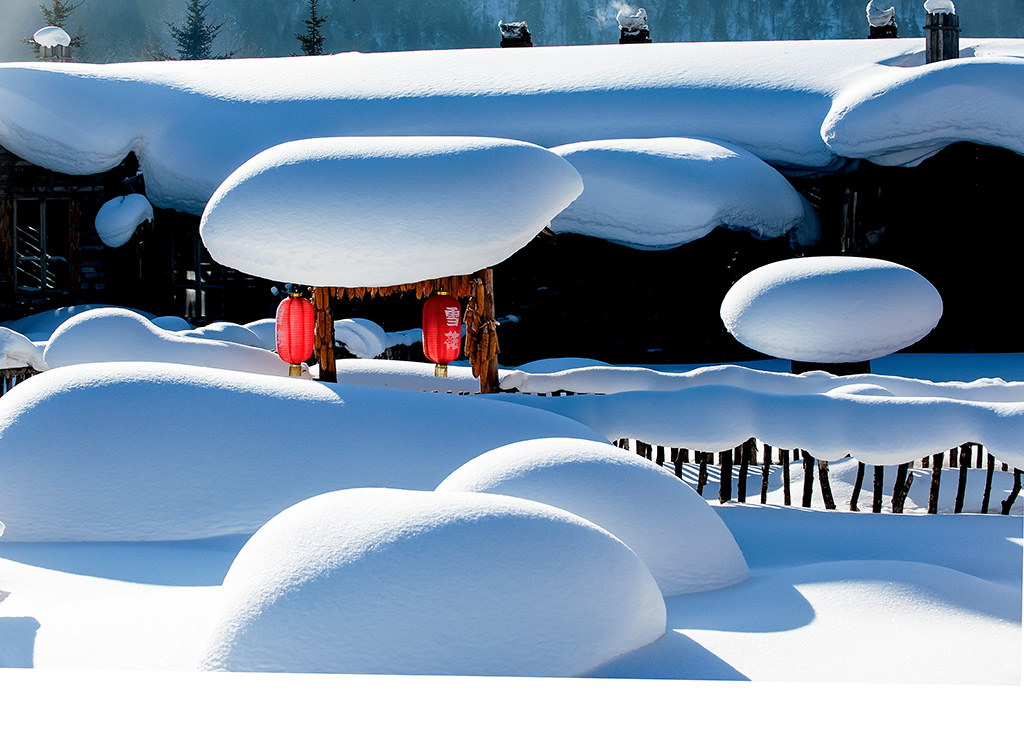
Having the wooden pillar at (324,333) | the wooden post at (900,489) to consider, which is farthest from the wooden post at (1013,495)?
the wooden pillar at (324,333)

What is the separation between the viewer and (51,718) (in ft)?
7.96

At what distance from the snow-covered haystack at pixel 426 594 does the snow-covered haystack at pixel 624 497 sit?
77cm

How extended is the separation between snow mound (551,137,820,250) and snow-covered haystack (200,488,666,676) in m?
6.77

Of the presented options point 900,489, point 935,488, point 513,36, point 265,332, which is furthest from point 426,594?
point 513,36

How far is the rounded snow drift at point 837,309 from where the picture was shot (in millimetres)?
5219

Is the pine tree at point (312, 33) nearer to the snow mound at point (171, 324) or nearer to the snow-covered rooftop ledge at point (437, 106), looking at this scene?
the snow mound at point (171, 324)

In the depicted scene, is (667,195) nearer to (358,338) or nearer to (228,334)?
(358,338)

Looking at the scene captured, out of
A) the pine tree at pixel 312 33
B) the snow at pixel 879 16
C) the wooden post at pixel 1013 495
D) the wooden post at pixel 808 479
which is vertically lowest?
the wooden post at pixel 1013 495

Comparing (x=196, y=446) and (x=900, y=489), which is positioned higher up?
(x=196, y=446)

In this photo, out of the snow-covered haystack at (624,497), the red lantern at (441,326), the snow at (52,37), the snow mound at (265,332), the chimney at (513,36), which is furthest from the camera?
the chimney at (513,36)

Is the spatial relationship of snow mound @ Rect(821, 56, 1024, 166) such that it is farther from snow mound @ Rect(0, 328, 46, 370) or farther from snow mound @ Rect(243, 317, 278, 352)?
snow mound @ Rect(0, 328, 46, 370)

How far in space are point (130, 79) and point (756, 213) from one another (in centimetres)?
704

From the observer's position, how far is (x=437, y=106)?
10023 mm

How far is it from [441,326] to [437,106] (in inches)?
209
